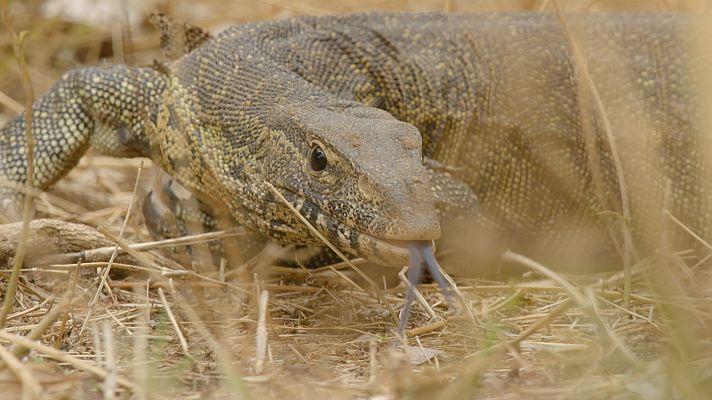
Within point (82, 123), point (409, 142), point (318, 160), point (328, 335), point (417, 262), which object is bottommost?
point (328, 335)

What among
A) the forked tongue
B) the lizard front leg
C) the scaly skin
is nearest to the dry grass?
the forked tongue

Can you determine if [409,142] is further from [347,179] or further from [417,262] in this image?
[417,262]

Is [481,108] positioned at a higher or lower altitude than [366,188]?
lower

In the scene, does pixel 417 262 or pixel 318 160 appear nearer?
pixel 417 262

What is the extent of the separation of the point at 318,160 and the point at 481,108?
5.71 feet

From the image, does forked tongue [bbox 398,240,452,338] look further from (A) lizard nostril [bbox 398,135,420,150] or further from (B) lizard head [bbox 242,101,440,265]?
(A) lizard nostril [bbox 398,135,420,150]

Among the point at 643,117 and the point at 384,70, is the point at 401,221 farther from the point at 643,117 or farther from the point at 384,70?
the point at 643,117

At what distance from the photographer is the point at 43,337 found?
3715 mm

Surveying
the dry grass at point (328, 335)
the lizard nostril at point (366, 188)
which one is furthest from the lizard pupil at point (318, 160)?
the dry grass at point (328, 335)

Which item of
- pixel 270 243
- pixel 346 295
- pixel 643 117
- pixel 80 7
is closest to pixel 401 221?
pixel 346 295

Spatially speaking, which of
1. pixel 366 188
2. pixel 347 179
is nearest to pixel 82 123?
pixel 347 179

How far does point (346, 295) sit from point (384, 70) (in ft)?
4.89

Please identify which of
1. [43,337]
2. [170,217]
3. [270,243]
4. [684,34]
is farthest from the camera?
[684,34]

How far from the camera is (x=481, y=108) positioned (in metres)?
5.38
